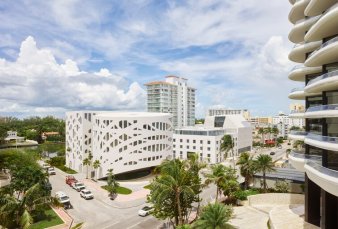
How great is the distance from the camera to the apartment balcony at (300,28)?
30.5 m

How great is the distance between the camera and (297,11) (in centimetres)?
3247

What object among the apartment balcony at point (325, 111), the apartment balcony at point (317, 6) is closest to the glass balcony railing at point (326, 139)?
the apartment balcony at point (325, 111)

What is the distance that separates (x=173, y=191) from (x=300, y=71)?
2173 cm

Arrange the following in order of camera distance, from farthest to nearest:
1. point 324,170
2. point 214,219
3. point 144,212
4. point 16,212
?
point 144,212
point 214,219
point 16,212
point 324,170

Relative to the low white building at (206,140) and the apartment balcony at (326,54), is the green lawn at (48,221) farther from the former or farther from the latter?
the low white building at (206,140)

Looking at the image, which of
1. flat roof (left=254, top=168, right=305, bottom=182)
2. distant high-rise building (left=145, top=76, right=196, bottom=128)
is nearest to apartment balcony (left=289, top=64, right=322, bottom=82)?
flat roof (left=254, top=168, right=305, bottom=182)

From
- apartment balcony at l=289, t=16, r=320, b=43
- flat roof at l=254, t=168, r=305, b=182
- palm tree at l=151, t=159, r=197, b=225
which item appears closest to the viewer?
apartment balcony at l=289, t=16, r=320, b=43

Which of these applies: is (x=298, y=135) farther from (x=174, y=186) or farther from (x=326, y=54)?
(x=174, y=186)

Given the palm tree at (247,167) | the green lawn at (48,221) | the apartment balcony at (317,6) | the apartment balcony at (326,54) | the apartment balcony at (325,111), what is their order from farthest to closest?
the palm tree at (247,167)
the green lawn at (48,221)
the apartment balcony at (317,6)
the apartment balcony at (325,111)
the apartment balcony at (326,54)

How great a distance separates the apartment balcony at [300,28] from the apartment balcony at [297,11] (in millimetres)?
1122

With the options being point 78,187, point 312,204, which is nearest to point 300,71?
point 312,204

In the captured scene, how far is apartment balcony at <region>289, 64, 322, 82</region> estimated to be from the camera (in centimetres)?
3140

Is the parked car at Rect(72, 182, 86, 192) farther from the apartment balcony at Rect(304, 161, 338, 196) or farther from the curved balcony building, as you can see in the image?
the apartment balcony at Rect(304, 161, 338, 196)

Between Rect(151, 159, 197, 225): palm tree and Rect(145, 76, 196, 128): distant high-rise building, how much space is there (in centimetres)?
11950
